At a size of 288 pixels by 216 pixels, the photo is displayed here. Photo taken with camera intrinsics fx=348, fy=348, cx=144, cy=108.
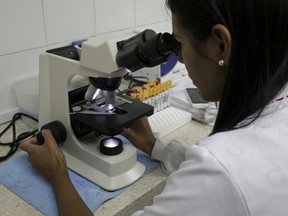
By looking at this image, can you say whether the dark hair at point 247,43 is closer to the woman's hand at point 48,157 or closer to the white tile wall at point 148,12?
the woman's hand at point 48,157

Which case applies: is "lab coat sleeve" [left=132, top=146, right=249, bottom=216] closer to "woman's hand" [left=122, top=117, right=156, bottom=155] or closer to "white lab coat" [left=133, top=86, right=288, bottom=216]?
"white lab coat" [left=133, top=86, right=288, bottom=216]

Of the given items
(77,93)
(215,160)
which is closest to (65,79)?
(77,93)

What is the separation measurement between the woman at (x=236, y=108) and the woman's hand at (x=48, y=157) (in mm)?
381

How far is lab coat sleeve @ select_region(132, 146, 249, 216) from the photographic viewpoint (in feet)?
1.92

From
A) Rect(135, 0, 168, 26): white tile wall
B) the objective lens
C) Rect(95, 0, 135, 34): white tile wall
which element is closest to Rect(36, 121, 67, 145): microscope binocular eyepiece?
the objective lens

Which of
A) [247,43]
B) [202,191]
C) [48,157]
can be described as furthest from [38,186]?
[247,43]

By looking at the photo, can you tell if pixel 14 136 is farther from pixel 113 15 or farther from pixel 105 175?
pixel 113 15

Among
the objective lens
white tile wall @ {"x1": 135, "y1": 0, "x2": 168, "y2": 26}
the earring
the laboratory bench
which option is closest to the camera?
the earring

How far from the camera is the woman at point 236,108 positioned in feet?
1.95

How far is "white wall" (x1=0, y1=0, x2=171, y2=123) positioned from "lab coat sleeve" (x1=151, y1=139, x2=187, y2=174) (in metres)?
0.64

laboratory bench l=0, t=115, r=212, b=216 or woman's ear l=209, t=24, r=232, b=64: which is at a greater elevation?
woman's ear l=209, t=24, r=232, b=64

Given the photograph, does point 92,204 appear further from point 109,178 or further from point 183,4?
point 183,4

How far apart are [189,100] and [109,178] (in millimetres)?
574

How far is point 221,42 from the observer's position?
677mm
